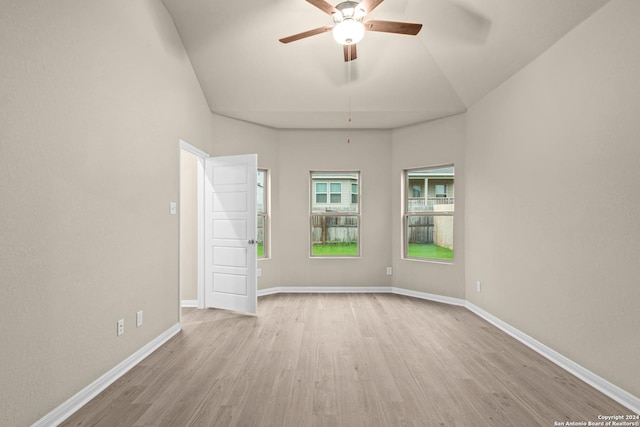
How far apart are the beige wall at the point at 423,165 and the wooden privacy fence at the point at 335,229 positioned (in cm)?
67

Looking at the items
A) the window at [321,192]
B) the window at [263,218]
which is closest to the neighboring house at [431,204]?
the window at [321,192]

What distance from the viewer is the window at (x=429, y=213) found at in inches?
201

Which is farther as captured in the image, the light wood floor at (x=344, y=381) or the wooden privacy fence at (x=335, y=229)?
the wooden privacy fence at (x=335, y=229)

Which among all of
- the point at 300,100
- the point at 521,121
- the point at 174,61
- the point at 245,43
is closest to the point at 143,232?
the point at 174,61

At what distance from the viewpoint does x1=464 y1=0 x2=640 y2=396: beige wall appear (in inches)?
91.0

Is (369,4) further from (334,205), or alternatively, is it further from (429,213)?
(334,205)

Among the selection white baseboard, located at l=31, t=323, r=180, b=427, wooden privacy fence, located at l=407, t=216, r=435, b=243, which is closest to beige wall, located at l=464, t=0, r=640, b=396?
wooden privacy fence, located at l=407, t=216, r=435, b=243

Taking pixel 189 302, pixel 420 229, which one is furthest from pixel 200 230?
pixel 420 229

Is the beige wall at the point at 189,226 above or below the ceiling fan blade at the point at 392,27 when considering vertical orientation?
below

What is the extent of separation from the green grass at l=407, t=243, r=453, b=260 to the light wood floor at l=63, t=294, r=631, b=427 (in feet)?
4.29

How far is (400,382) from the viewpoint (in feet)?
8.43

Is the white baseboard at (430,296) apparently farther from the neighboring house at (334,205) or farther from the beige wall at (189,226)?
the beige wall at (189,226)

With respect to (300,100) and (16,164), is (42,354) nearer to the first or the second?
(16,164)

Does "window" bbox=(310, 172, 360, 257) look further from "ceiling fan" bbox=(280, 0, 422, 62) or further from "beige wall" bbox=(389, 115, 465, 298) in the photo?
"ceiling fan" bbox=(280, 0, 422, 62)
